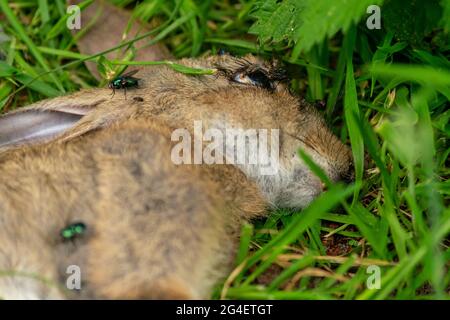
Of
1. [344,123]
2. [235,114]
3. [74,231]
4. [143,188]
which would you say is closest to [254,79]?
[235,114]

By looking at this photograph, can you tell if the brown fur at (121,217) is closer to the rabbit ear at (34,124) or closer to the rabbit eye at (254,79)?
the rabbit ear at (34,124)

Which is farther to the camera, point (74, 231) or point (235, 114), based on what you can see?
point (235, 114)

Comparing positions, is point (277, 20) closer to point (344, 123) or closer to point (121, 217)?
point (344, 123)

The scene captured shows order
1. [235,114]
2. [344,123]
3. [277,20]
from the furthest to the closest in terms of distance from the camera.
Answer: [344,123] < [277,20] < [235,114]

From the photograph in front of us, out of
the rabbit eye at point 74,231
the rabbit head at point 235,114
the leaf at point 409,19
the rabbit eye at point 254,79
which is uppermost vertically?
the leaf at point 409,19

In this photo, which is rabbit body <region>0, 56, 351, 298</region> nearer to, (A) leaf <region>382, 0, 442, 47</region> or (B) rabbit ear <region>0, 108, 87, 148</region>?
(B) rabbit ear <region>0, 108, 87, 148</region>

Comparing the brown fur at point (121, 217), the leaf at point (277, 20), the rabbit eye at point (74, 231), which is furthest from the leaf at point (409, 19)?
the rabbit eye at point (74, 231)

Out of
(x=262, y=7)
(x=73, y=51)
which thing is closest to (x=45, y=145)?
(x=262, y=7)
